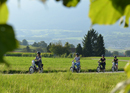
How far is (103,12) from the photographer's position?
299 millimetres

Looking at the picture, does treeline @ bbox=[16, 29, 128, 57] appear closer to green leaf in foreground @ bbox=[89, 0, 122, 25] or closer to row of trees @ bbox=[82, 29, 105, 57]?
row of trees @ bbox=[82, 29, 105, 57]

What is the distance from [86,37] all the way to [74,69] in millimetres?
33804

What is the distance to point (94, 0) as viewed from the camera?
0.30 metres

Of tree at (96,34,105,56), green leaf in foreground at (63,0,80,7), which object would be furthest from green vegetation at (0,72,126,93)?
tree at (96,34,105,56)

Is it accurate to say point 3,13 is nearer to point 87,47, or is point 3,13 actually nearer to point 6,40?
point 6,40

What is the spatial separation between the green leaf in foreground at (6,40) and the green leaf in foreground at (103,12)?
0.15m

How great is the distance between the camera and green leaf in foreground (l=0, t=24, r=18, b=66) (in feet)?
0.52

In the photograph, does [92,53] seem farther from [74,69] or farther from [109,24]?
[109,24]

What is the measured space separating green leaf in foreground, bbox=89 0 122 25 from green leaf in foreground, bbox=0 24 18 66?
0.50ft

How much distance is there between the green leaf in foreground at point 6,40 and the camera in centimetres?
16

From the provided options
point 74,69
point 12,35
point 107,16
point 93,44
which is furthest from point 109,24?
point 93,44

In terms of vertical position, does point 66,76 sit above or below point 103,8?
below

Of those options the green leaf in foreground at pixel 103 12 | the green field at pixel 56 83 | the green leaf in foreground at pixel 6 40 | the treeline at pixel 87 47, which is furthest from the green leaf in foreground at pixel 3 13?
the treeline at pixel 87 47

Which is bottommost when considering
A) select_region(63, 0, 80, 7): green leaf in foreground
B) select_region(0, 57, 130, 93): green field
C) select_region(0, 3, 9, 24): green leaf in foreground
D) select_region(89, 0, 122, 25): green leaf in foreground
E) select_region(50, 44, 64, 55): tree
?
select_region(0, 57, 130, 93): green field
